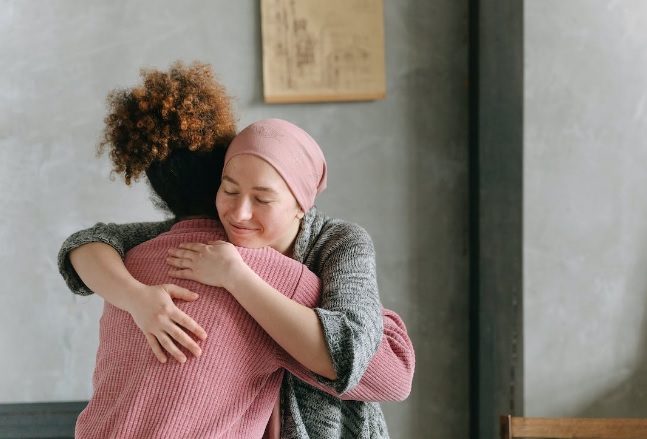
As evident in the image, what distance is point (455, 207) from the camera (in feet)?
7.84

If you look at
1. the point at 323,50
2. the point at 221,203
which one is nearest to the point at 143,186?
the point at 323,50

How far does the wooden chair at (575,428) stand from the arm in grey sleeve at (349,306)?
75 cm

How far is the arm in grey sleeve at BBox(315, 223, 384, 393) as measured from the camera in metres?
1.12

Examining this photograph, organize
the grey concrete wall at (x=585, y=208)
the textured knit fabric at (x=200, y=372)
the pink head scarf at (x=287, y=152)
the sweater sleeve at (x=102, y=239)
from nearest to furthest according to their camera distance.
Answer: the textured knit fabric at (x=200, y=372) → the pink head scarf at (x=287, y=152) → the sweater sleeve at (x=102, y=239) → the grey concrete wall at (x=585, y=208)

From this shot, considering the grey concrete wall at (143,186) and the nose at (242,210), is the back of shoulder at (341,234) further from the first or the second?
the grey concrete wall at (143,186)

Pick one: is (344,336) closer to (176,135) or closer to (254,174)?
(254,174)

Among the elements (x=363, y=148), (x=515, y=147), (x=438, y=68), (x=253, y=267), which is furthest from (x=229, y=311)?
(x=438, y=68)

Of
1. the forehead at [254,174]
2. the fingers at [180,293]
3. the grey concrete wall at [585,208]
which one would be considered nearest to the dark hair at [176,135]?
the forehead at [254,174]

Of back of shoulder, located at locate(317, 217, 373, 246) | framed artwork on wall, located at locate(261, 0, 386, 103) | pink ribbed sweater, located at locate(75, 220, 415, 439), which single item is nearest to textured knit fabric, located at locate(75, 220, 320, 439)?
pink ribbed sweater, located at locate(75, 220, 415, 439)

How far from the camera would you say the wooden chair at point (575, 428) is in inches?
67.5

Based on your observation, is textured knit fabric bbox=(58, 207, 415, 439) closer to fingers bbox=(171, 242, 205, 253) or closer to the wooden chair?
fingers bbox=(171, 242, 205, 253)

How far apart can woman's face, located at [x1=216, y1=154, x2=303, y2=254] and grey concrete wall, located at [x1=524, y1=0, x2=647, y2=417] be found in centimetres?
93

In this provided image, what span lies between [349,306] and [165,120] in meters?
0.46

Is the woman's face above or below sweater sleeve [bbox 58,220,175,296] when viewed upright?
above
